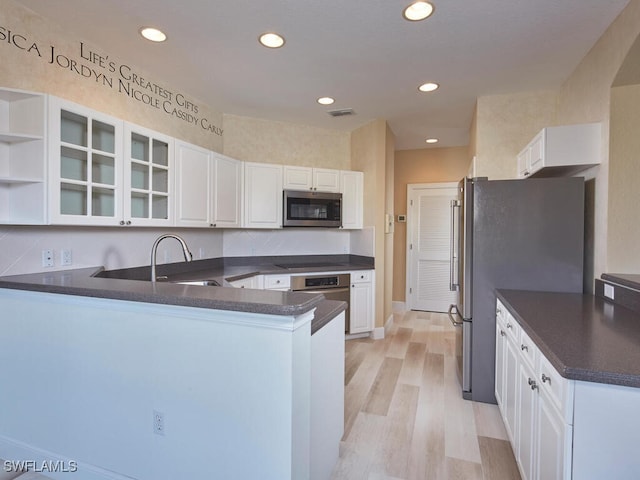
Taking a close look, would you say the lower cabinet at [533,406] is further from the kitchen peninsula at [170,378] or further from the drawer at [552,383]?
the kitchen peninsula at [170,378]

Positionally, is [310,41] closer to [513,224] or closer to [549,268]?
[513,224]

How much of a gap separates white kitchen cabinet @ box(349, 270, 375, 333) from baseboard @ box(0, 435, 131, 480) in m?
2.74

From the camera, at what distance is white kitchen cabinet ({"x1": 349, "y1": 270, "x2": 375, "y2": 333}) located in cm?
401

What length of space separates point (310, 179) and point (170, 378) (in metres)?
2.95

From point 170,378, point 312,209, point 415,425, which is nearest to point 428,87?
point 312,209

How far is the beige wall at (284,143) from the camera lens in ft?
13.3

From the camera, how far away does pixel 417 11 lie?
6.75 feet

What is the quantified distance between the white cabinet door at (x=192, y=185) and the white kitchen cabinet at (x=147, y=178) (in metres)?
0.09

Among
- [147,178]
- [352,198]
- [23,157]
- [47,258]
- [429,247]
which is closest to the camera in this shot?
[23,157]

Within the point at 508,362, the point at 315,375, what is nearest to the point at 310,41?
the point at 315,375

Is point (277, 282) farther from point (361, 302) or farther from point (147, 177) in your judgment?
point (147, 177)

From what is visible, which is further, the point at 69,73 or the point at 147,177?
the point at 147,177

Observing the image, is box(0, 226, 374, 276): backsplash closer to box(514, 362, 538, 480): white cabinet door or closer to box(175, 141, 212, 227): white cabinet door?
box(175, 141, 212, 227): white cabinet door

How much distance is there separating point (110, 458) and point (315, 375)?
1116 mm
